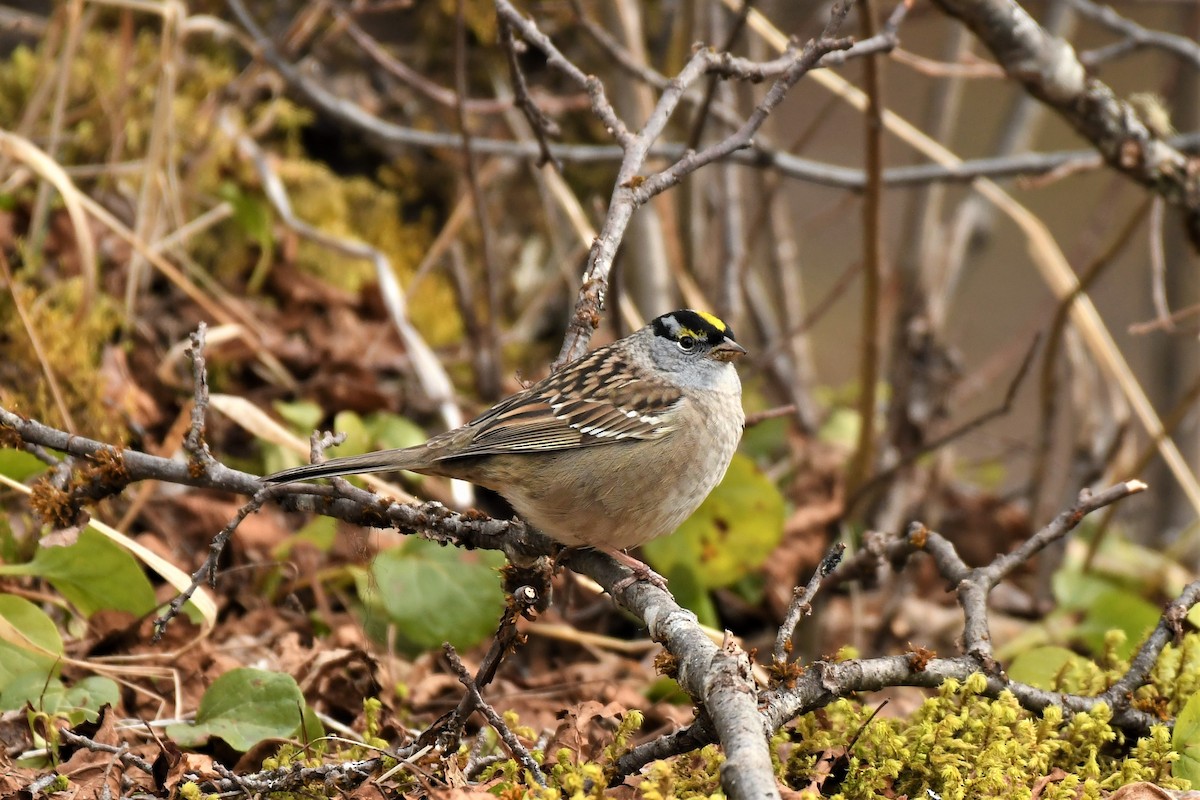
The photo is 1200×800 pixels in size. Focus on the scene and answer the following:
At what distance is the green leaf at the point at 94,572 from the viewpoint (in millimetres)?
3033

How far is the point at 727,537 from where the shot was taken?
427 centimetres

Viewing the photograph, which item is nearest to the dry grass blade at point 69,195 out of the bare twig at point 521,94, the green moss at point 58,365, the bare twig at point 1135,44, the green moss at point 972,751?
the green moss at point 58,365

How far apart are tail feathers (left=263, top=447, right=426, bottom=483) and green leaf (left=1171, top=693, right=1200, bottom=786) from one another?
1986 mm

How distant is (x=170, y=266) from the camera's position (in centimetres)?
481

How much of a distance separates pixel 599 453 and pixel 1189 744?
166 cm

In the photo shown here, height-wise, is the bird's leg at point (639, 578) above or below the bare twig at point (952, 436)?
below

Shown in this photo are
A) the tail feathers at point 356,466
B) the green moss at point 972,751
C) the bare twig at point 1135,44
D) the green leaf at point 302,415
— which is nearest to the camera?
the green moss at point 972,751

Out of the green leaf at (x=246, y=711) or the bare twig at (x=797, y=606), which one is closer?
the bare twig at (x=797, y=606)

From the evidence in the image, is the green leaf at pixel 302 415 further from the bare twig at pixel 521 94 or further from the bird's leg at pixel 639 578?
the bird's leg at pixel 639 578

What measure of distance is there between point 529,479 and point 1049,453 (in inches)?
118

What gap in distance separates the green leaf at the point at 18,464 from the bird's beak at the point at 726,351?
2034mm

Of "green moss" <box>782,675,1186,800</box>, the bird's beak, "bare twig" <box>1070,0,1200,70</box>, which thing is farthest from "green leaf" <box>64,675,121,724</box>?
"bare twig" <box>1070,0,1200,70</box>

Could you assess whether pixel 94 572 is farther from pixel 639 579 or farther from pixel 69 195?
pixel 69 195

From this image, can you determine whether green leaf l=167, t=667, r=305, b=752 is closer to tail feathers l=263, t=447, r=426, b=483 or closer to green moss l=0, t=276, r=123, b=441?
tail feathers l=263, t=447, r=426, b=483
